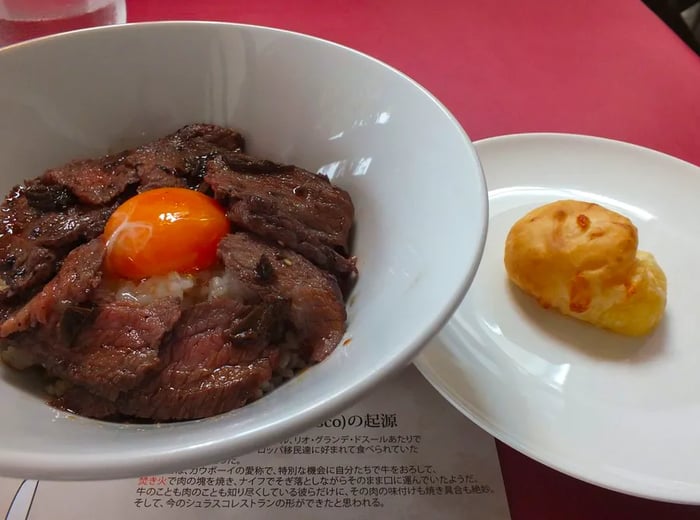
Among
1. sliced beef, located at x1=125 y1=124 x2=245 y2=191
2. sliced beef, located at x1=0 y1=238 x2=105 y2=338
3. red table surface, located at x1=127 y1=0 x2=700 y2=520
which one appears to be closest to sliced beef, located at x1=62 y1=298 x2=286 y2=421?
sliced beef, located at x1=0 y1=238 x2=105 y2=338

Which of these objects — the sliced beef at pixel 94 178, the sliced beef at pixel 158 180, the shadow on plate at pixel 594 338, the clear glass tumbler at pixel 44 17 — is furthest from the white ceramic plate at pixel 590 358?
the clear glass tumbler at pixel 44 17

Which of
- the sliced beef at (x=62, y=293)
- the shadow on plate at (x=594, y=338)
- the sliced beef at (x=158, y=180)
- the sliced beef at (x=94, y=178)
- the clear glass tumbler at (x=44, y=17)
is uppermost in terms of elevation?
the clear glass tumbler at (x=44, y=17)

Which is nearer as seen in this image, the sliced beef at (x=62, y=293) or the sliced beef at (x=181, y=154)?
the sliced beef at (x=62, y=293)

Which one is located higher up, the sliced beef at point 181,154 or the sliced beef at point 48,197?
the sliced beef at point 181,154

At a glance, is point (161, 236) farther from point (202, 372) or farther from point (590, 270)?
point (590, 270)

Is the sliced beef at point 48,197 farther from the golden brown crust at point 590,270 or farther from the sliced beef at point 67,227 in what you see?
the golden brown crust at point 590,270

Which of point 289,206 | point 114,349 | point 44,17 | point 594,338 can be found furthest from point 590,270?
point 44,17

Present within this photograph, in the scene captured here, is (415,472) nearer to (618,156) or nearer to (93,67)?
(93,67)
